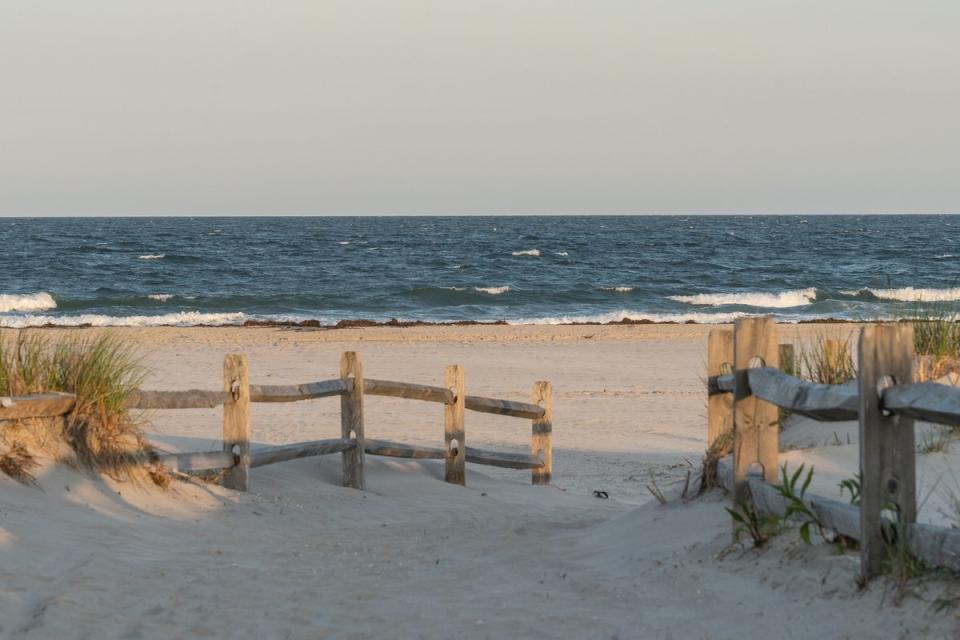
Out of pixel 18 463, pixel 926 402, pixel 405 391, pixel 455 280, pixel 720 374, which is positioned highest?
pixel 926 402

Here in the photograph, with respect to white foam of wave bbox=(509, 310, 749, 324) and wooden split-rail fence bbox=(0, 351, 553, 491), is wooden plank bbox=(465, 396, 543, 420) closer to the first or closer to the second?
wooden split-rail fence bbox=(0, 351, 553, 491)

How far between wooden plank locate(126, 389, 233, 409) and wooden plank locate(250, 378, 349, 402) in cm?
29

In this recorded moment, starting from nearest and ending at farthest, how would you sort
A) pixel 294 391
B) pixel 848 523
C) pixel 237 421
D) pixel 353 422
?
pixel 848 523, pixel 237 421, pixel 294 391, pixel 353 422

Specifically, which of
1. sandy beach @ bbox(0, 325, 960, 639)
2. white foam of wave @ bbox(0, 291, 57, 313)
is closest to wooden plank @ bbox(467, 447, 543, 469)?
sandy beach @ bbox(0, 325, 960, 639)

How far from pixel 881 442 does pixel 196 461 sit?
17.7 ft

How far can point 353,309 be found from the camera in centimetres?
3538

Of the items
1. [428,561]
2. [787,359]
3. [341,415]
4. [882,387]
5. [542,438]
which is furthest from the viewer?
[542,438]

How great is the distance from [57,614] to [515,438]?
886cm

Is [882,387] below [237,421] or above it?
above

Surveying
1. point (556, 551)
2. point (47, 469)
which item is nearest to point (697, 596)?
point (556, 551)

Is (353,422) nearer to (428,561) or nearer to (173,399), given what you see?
(173,399)

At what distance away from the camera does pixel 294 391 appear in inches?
362

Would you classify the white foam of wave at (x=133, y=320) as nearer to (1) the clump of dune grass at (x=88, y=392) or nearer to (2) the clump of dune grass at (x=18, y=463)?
(1) the clump of dune grass at (x=88, y=392)

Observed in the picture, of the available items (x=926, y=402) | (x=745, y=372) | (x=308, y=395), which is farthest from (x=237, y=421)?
(x=926, y=402)
